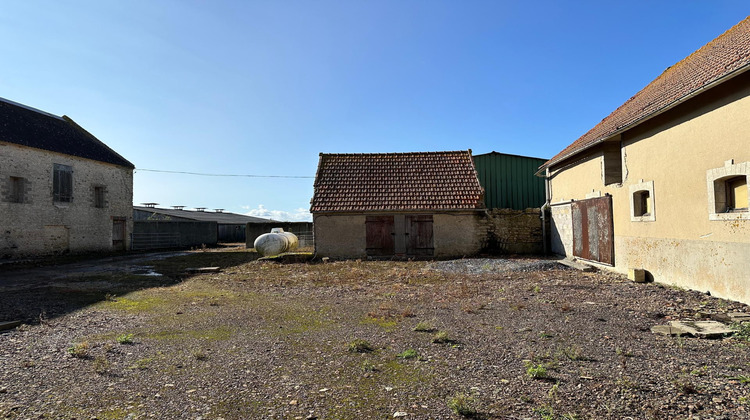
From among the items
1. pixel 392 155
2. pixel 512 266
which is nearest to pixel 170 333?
pixel 512 266

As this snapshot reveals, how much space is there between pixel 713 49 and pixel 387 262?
37.2 feet

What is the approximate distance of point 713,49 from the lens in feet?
32.9

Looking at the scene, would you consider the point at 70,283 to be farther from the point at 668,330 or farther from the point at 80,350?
the point at 668,330

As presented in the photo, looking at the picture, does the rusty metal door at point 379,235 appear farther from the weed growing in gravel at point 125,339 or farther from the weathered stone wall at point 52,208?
the weathered stone wall at point 52,208

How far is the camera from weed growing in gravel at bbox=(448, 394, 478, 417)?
3311 mm

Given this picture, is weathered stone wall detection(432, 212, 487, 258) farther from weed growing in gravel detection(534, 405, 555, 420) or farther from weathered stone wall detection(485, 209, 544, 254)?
weed growing in gravel detection(534, 405, 555, 420)

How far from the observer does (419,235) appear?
55.2 feet

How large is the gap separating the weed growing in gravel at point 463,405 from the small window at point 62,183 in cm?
2318

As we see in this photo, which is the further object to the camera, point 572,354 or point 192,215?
point 192,215

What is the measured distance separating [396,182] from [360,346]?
44.7 feet

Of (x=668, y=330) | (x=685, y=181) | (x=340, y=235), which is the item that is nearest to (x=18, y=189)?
(x=340, y=235)

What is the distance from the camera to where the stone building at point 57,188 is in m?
18.0

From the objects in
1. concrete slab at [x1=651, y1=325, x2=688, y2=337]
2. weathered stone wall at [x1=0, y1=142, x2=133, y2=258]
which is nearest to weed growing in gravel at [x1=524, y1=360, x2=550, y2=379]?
concrete slab at [x1=651, y1=325, x2=688, y2=337]

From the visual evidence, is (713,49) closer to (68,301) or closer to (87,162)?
(68,301)
